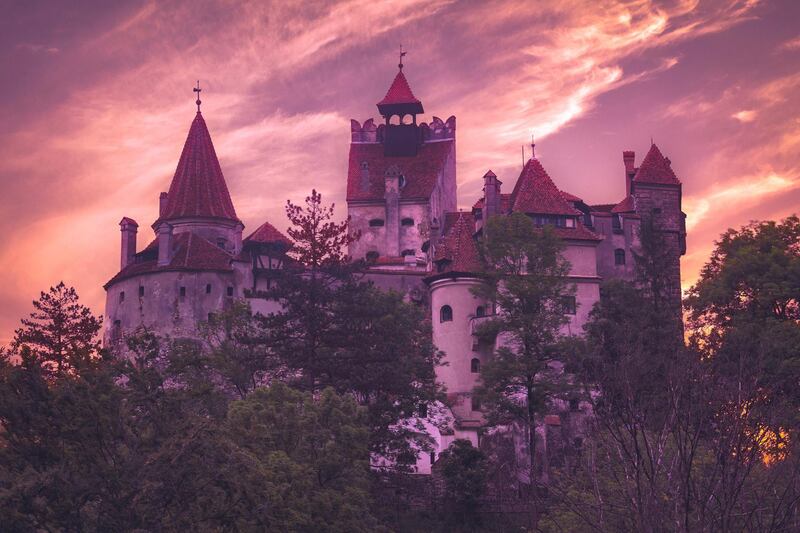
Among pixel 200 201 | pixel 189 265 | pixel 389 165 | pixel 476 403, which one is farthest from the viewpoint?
pixel 389 165

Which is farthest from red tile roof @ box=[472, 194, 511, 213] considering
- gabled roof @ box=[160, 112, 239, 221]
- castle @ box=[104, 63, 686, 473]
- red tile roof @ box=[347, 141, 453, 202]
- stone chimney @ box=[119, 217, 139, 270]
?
stone chimney @ box=[119, 217, 139, 270]

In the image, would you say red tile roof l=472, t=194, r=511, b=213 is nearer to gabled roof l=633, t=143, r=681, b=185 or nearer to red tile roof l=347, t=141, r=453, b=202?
gabled roof l=633, t=143, r=681, b=185

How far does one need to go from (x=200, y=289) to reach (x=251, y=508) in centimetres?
4219

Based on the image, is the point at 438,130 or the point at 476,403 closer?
the point at 476,403

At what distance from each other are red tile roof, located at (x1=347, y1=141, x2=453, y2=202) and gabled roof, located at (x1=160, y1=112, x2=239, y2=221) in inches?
353

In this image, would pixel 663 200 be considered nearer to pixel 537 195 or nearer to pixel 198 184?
pixel 537 195

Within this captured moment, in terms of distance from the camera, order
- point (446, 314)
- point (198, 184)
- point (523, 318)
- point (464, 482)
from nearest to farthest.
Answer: point (464, 482) → point (523, 318) → point (446, 314) → point (198, 184)

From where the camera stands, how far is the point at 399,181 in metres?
82.1

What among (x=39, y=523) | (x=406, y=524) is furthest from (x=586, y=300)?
(x=39, y=523)

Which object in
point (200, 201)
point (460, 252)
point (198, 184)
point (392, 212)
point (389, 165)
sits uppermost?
point (389, 165)

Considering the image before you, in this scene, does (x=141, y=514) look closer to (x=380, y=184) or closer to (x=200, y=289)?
(x=200, y=289)

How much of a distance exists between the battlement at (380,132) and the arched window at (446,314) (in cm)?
2870

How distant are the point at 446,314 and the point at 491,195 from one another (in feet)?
23.9

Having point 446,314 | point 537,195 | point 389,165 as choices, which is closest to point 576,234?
point 537,195
